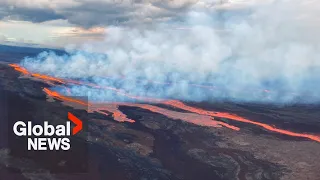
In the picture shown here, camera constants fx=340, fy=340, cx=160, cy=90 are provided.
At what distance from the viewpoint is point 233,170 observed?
31.7 metres

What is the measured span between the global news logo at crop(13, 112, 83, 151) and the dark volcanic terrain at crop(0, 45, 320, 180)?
1.61 m

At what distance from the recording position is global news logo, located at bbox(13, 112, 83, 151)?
32.9 meters

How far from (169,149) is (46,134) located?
42.4 ft

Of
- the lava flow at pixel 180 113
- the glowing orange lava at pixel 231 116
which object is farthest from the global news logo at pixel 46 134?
the glowing orange lava at pixel 231 116

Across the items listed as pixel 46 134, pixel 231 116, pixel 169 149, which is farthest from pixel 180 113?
pixel 46 134

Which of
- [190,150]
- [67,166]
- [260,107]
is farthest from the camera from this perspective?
[260,107]

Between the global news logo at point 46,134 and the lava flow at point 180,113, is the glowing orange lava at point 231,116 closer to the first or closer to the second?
the lava flow at point 180,113

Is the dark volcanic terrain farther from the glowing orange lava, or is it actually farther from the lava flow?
the glowing orange lava

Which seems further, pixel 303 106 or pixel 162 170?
pixel 303 106

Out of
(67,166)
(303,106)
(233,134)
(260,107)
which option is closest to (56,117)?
(67,166)

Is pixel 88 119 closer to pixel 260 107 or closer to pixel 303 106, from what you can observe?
pixel 260 107

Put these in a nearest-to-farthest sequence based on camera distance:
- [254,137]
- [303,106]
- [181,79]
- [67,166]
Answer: [67,166], [254,137], [303,106], [181,79]

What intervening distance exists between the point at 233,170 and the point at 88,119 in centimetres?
2179

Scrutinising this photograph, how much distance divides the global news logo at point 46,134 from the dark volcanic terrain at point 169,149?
161 cm
